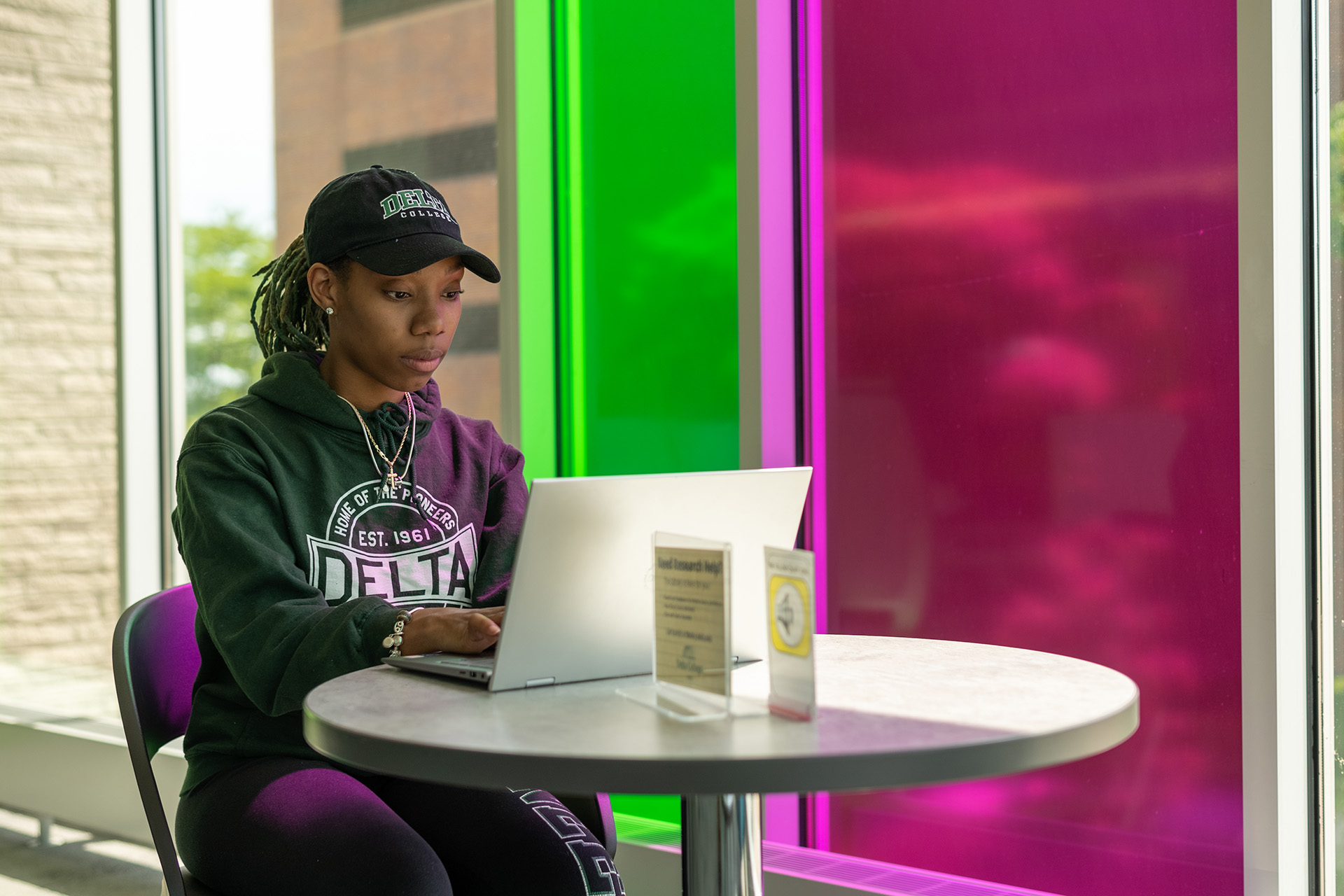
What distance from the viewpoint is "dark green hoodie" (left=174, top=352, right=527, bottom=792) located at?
1346 millimetres

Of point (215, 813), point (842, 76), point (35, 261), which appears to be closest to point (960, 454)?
point (842, 76)

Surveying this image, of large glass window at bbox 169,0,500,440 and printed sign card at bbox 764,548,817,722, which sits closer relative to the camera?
printed sign card at bbox 764,548,817,722

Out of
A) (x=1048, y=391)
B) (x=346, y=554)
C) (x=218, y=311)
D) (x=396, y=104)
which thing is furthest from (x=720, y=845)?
(x=218, y=311)

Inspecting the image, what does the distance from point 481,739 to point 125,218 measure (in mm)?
3239

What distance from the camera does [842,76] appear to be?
92.9 inches

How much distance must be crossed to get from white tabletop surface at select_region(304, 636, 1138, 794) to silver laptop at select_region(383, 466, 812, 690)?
0.03 meters

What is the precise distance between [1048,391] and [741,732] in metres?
1.30

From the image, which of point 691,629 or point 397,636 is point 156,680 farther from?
point 691,629

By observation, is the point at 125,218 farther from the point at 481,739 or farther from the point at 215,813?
the point at 481,739

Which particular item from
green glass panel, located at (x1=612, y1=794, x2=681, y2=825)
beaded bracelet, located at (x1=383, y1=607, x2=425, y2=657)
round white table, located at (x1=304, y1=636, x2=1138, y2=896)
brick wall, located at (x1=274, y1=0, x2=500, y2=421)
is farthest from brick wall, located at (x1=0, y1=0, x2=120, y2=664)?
round white table, located at (x1=304, y1=636, x2=1138, y2=896)

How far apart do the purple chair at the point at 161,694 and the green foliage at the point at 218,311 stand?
83.3 inches

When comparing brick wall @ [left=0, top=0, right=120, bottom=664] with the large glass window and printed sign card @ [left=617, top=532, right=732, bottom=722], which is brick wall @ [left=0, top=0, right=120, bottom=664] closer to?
the large glass window

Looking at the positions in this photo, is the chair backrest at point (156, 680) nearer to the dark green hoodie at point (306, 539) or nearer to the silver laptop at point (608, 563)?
the dark green hoodie at point (306, 539)

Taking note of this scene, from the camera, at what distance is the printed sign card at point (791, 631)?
3.30 ft
